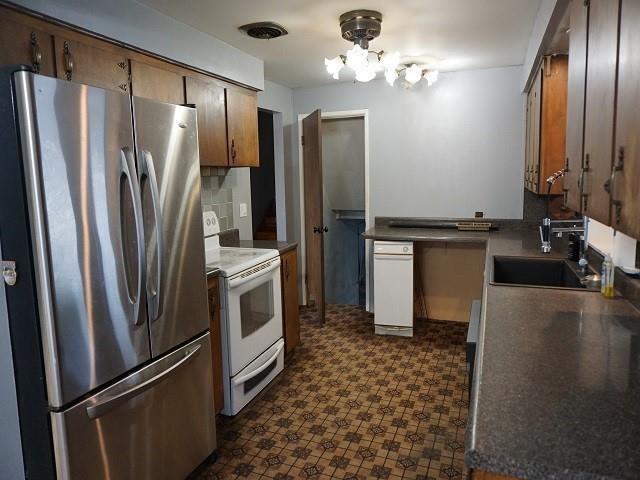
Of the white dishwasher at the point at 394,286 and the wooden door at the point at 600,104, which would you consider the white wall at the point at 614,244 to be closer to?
the wooden door at the point at 600,104

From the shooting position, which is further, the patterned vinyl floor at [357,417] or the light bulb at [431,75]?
the light bulb at [431,75]

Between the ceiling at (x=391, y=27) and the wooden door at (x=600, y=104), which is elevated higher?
the ceiling at (x=391, y=27)

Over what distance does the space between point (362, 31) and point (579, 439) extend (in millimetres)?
2359

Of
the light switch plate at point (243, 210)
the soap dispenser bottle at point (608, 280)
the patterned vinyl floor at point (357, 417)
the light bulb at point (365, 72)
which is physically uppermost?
the light bulb at point (365, 72)

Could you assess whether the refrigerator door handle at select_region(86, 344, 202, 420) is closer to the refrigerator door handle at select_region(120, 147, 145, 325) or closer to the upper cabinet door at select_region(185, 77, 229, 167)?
the refrigerator door handle at select_region(120, 147, 145, 325)

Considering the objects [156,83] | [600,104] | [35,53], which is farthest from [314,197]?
[600,104]

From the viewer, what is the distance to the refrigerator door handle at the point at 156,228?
1.77 meters

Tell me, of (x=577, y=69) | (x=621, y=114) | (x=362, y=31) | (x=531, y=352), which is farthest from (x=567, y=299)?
(x=362, y=31)

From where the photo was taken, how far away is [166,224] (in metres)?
1.88

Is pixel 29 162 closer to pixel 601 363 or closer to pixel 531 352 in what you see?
pixel 531 352

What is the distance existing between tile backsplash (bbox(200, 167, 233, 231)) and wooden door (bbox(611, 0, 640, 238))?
9.18ft

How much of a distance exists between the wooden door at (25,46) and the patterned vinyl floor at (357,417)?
1910 millimetres

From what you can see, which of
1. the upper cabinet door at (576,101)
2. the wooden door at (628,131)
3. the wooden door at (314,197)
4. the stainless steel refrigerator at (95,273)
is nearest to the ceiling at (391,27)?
the wooden door at (314,197)

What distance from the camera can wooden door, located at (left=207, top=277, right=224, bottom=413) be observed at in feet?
8.01
